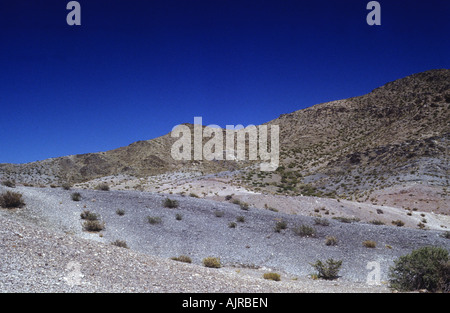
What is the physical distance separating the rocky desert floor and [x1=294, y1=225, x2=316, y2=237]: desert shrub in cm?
16

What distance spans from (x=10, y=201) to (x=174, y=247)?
7780 millimetres

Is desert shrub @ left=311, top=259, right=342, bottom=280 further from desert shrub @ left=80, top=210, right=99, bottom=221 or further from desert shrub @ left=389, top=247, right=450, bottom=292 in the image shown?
desert shrub @ left=80, top=210, right=99, bottom=221

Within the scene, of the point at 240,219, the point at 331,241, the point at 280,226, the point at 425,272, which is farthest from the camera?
the point at 240,219

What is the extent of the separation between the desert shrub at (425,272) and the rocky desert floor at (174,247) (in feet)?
1.95

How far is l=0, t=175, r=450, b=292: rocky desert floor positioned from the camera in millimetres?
7289

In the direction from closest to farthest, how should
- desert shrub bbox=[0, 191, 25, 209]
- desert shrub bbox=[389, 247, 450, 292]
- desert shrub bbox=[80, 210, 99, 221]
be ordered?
desert shrub bbox=[389, 247, 450, 292]
desert shrub bbox=[0, 191, 25, 209]
desert shrub bbox=[80, 210, 99, 221]

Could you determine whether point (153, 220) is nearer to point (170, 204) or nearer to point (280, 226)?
point (170, 204)

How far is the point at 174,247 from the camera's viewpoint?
514 inches

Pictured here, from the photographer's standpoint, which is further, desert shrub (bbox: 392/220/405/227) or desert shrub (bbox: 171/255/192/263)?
desert shrub (bbox: 392/220/405/227)

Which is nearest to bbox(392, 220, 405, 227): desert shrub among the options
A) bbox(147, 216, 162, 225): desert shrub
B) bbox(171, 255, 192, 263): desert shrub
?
bbox(147, 216, 162, 225): desert shrub

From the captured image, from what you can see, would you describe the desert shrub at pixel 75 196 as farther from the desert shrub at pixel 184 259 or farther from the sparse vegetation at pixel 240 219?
the sparse vegetation at pixel 240 219

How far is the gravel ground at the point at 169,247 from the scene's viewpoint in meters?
7.30

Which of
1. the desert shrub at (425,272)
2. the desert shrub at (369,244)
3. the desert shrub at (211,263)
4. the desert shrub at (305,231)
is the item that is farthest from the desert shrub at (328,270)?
the desert shrub at (305,231)

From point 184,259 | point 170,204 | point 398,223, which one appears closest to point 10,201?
point 170,204
